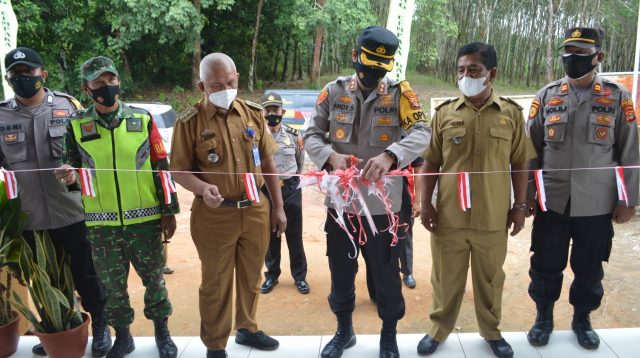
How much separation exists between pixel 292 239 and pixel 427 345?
196 centimetres

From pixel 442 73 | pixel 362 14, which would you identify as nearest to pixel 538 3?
pixel 442 73

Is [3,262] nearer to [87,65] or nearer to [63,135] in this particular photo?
[63,135]

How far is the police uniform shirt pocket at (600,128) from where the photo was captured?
2803mm

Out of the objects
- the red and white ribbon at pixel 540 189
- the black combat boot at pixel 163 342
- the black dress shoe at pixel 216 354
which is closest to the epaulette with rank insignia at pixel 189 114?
the black combat boot at pixel 163 342

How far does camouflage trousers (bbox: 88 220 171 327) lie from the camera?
279cm

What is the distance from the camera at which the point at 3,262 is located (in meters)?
2.96

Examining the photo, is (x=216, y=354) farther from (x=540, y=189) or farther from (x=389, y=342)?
(x=540, y=189)

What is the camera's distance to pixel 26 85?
115 inches

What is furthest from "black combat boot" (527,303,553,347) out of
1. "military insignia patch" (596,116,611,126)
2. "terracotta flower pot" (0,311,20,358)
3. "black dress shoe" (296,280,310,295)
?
"terracotta flower pot" (0,311,20,358)

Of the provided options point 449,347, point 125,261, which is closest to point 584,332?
point 449,347

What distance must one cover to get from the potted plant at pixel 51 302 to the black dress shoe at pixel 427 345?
2078mm

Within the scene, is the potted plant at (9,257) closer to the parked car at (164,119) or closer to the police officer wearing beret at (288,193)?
the police officer wearing beret at (288,193)

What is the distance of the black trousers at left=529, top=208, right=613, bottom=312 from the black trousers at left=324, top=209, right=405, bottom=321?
0.95 m

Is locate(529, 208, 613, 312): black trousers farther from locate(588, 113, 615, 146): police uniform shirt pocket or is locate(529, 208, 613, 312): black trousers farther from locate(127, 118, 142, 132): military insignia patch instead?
locate(127, 118, 142, 132): military insignia patch
